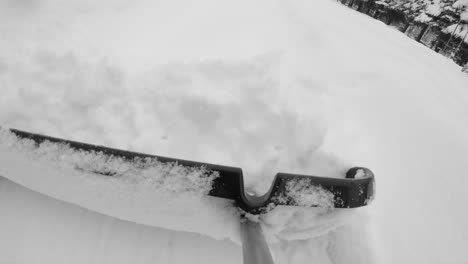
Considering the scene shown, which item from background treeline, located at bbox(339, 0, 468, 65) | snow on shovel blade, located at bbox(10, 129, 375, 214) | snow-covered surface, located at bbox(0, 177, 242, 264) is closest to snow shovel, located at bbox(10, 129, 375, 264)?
snow on shovel blade, located at bbox(10, 129, 375, 214)

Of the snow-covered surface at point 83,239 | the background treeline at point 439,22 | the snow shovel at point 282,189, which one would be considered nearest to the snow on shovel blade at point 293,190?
the snow shovel at point 282,189

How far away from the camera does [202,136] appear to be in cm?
89

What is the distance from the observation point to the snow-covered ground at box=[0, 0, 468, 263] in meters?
0.84

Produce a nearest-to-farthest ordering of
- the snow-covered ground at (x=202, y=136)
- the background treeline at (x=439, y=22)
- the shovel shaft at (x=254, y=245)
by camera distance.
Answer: the shovel shaft at (x=254, y=245) → the snow-covered ground at (x=202, y=136) → the background treeline at (x=439, y=22)

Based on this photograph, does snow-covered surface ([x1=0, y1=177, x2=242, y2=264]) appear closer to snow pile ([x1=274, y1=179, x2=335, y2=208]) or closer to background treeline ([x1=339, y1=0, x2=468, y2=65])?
snow pile ([x1=274, y1=179, x2=335, y2=208])

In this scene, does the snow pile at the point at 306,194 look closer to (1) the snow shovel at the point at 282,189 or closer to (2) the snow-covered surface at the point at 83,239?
(1) the snow shovel at the point at 282,189

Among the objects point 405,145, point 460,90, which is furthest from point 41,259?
point 460,90

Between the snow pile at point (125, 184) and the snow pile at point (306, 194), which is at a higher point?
the snow pile at point (306, 194)

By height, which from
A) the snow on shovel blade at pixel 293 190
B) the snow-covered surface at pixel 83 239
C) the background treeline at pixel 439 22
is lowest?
the snow-covered surface at pixel 83 239

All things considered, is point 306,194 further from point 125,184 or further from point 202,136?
point 125,184

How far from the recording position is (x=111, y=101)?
37.4 inches

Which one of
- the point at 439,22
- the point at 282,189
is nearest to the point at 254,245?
the point at 282,189

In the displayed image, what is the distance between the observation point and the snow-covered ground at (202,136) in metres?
0.84

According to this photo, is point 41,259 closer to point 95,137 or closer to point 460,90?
point 95,137
